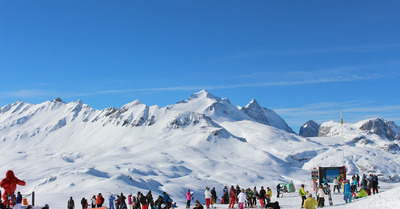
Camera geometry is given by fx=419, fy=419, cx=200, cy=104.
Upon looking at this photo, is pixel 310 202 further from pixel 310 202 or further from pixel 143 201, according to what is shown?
pixel 143 201

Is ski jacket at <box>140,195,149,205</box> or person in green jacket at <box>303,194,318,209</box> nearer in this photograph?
person in green jacket at <box>303,194,318,209</box>

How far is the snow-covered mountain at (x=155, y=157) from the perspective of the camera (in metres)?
79.8

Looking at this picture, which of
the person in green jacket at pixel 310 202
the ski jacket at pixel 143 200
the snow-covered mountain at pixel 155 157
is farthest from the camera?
the snow-covered mountain at pixel 155 157

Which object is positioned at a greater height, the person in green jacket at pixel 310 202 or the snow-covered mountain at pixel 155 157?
the snow-covered mountain at pixel 155 157

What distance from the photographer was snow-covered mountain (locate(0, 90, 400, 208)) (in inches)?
3142

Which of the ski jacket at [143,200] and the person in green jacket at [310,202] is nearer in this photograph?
the person in green jacket at [310,202]

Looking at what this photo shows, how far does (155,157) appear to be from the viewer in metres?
118

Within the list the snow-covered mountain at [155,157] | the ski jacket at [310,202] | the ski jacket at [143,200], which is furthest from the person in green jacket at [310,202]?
the snow-covered mountain at [155,157]

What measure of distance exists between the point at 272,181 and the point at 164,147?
1764 inches

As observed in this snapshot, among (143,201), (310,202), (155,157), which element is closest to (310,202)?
(310,202)

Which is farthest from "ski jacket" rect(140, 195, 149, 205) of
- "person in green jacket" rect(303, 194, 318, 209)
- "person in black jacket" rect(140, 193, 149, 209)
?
"person in green jacket" rect(303, 194, 318, 209)

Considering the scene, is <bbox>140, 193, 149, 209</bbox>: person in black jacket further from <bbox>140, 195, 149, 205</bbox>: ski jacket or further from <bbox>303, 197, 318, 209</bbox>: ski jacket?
<bbox>303, 197, 318, 209</bbox>: ski jacket

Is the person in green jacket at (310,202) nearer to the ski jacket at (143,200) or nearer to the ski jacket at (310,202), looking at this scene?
the ski jacket at (310,202)

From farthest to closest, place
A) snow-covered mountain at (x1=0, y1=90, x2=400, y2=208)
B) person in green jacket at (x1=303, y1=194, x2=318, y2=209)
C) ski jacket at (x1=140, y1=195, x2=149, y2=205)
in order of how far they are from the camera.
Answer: snow-covered mountain at (x1=0, y1=90, x2=400, y2=208) → ski jacket at (x1=140, y1=195, x2=149, y2=205) → person in green jacket at (x1=303, y1=194, x2=318, y2=209)
